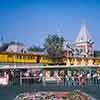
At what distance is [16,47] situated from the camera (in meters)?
95.2

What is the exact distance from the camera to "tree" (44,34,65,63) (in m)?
70.4

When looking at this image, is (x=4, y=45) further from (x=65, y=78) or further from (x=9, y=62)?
(x=65, y=78)

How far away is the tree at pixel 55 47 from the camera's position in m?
70.4

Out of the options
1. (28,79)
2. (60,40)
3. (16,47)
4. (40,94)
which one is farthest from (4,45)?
(40,94)

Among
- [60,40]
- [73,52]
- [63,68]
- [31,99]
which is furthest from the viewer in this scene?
[73,52]

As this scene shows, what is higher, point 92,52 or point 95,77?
point 92,52

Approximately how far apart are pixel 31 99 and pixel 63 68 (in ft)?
147

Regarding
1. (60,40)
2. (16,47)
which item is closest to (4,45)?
(16,47)

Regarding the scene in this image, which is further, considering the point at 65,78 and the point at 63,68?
the point at 63,68

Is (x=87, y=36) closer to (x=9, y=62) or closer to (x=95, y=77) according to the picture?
(x=9, y=62)

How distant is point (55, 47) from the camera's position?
75125 mm

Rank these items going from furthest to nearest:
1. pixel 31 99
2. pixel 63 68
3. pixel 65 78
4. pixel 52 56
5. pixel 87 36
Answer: pixel 87 36, pixel 52 56, pixel 63 68, pixel 65 78, pixel 31 99

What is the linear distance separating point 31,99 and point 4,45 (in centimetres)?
8865

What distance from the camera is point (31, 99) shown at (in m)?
10.0
